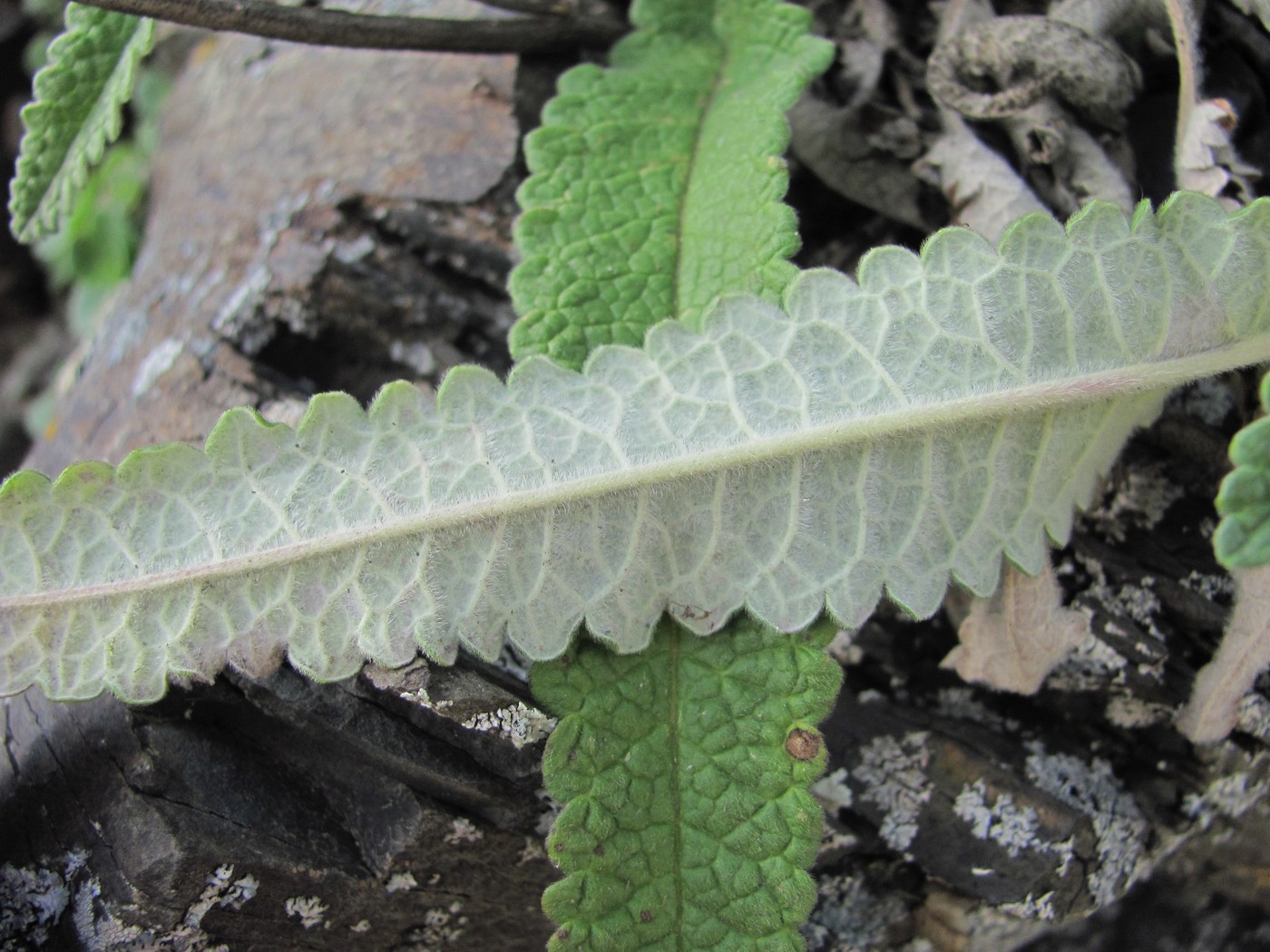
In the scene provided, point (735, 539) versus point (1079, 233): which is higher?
point (1079, 233)

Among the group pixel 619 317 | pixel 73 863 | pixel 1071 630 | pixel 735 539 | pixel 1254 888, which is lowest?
pixel 1254 888

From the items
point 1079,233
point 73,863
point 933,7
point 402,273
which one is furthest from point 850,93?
point 73,863

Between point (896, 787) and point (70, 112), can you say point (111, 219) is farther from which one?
point (896, 787)

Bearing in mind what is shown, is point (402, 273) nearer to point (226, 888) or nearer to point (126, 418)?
point (126, 418)

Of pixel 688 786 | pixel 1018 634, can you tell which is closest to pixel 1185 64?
pixel 1018 634

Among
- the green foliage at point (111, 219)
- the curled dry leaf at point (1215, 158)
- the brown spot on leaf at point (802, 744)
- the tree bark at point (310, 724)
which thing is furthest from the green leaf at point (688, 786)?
the green foliage at point (111, 219)
